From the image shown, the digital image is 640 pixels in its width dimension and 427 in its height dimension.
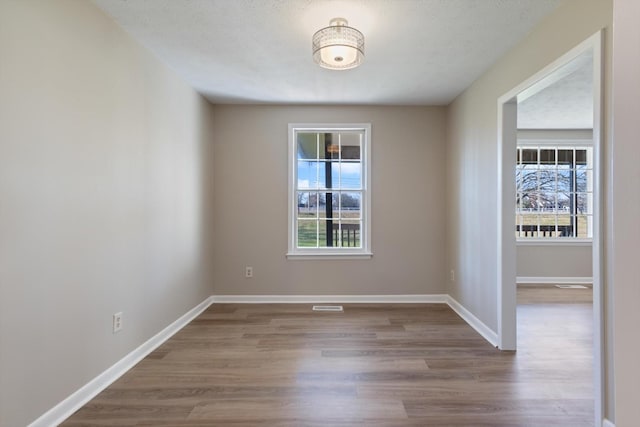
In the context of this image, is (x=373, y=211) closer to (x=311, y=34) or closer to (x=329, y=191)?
(x=329, y=191)

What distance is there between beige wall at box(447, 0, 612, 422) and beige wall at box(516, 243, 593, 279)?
90.1 inches

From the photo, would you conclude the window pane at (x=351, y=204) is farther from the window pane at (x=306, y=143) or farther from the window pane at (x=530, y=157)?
the window pane at (x=530, y=157)

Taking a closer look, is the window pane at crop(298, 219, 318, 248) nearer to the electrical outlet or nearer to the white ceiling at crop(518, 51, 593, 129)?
the electrical outlet

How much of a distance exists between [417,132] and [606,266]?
2.82m

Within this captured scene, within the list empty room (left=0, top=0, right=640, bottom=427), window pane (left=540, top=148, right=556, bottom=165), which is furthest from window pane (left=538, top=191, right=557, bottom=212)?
empty room (left=0, top=0, right=640, bottom=427)

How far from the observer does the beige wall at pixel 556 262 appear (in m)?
5.32

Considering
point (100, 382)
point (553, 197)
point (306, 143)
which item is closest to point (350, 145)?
point (306, 143)

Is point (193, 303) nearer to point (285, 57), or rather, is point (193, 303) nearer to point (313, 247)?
point (313, 247)

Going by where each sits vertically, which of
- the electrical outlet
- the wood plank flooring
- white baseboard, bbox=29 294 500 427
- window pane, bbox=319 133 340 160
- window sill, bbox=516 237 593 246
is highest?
window pane, bbox=319 133 340 160

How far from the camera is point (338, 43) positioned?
216cm

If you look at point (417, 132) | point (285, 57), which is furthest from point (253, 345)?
point (417, 132)

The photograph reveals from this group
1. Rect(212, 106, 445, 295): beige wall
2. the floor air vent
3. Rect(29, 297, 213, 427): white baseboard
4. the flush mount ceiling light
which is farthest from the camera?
Rect(212, 106, 445, 295): beige wall

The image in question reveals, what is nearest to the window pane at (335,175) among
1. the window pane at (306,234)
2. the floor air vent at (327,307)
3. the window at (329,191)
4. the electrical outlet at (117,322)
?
the window at (329,191)

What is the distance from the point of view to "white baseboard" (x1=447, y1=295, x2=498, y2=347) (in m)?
2.89
